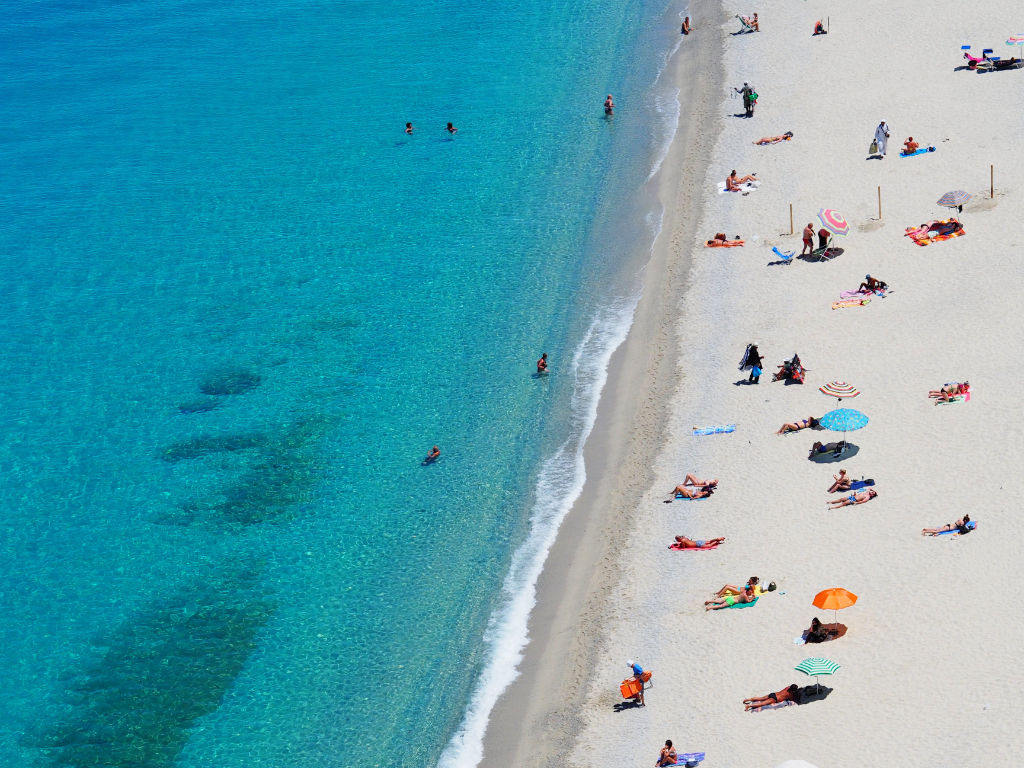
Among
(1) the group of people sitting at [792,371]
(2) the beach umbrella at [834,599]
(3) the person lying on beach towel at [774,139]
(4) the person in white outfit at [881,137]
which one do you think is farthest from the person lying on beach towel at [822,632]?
(3) the person lying on beach towel at [774,139]

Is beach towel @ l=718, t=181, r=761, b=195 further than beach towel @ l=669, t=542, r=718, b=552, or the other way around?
beach towel @ l=718, t=181, r=761, b=195

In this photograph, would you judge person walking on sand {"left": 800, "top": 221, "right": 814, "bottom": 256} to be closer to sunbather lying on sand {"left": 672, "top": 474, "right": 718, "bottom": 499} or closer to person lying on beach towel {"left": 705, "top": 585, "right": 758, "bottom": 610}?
sunbather lying on sand {"left": 672, "top": 474, "right": 718, "bottom": 499}

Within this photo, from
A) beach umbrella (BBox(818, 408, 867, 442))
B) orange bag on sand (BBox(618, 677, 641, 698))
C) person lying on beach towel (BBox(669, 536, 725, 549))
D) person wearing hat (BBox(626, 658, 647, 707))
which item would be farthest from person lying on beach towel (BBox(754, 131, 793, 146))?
orange bag on sand (BBox(618, 677, 641, 698))

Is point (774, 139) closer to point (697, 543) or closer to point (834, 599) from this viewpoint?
point (697, 543)

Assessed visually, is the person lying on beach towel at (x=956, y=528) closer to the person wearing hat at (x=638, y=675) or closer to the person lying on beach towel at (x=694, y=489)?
the person lying on beach towel at (x=694, y=489)

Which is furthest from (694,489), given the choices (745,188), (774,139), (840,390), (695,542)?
(774,139)

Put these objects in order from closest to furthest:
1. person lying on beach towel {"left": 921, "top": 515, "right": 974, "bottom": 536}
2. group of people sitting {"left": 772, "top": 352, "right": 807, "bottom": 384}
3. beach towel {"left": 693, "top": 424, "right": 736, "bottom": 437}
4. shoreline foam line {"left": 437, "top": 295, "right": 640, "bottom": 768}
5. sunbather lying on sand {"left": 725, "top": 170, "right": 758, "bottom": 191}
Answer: person lying on beach towel {"left": 921, "top": 515, "right": 974, "bottom": 536}, shoreline foam line {"left": 437, "top": 295, "right": 640, "bottom": 768}, beach towel {"left": 693, "top": 424, "right": 736, "bottom": 437}, group of people sitting {"left": 772, "top": 352, "right": 807, "bottom": 384}, sunbather lying on sand {"left": 725, "top": 170, "right": 758, "bottom": 191}

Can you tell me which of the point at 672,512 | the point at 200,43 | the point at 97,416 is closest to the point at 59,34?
the point at 200,43
